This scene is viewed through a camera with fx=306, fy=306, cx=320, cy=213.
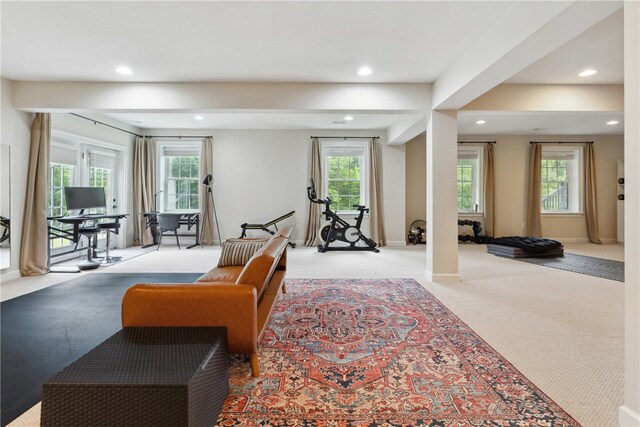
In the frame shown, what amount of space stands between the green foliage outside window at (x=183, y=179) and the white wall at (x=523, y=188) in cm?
515

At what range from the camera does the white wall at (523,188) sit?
24.6 ft

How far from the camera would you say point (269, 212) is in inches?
282

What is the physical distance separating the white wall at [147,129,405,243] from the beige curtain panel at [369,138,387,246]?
6.3 inches

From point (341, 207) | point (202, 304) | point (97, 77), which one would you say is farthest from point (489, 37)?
point (341, 207)

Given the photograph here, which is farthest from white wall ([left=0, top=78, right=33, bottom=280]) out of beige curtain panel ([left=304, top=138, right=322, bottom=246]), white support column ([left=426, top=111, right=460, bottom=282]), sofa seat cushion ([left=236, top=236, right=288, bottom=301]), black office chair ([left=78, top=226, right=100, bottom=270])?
white support column ([left=426, top=111, right=460, bottom=282])

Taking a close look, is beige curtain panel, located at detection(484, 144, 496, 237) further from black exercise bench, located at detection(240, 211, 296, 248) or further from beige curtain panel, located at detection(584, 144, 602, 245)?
black exercise bench, located at detection(240, 211, 296, 248)

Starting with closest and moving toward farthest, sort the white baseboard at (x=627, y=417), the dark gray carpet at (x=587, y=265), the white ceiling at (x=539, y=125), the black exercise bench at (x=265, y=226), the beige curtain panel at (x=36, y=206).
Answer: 1. the white baseboard at (x=627, y=417)
2. the beige curtain panel at (x=36, y=206)
3. the dark gray carpet at (x=587, y=265)
4. the white ceiling at (x=539, y=125)
5. the black exercise bench at (x=265, y=226)

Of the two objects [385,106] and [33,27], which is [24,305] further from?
[385,106]

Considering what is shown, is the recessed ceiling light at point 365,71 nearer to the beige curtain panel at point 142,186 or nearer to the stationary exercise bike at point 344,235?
the stationary exercise bike at point 344,235

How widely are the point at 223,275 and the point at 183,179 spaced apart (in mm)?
5285

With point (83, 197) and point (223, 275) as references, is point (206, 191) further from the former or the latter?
point (223, 275)

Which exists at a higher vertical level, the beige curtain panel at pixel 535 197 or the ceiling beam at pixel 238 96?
the ceiling beam at pixel 238 96

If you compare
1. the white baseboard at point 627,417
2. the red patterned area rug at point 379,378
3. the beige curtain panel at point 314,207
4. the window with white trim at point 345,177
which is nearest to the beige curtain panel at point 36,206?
the red patterned area rug at point 379,378

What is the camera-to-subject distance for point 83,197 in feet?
16.3
